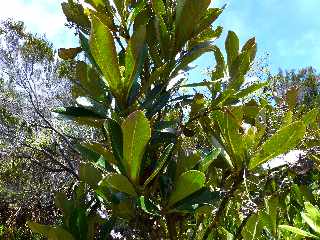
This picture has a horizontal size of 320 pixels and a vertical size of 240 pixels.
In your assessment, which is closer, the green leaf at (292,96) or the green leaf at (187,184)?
the green leaf at (187,184)

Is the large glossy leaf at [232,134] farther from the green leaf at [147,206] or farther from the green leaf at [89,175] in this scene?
the green leaf at [89,175]

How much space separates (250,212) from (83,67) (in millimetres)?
764

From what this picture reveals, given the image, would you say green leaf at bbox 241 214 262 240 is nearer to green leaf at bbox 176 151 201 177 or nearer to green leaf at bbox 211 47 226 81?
green leaf at bbox 176 151 201 177

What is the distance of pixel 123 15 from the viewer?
6.79 ft

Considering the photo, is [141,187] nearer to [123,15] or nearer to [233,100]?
[233,100]

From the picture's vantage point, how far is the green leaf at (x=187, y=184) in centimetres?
152

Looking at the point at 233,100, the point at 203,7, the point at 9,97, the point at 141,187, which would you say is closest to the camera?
the point at 141,187

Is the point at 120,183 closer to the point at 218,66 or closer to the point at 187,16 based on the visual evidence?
the point at 187,16

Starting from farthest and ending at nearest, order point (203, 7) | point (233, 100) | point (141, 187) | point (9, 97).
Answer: point (9, 97) < point (233, 100) < point (203, 7) < point (141, 187)

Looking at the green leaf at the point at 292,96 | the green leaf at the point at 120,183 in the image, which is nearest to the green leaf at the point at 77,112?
the green leaf at the point at 120,183

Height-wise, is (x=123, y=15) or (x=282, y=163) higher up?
(x=123, y=15)

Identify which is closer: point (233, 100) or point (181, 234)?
point (181, 234)

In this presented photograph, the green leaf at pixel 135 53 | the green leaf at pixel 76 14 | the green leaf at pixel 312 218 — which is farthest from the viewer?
the green leaf at pixel 76 14

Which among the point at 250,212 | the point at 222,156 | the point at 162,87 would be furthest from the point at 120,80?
the point at 250,212
